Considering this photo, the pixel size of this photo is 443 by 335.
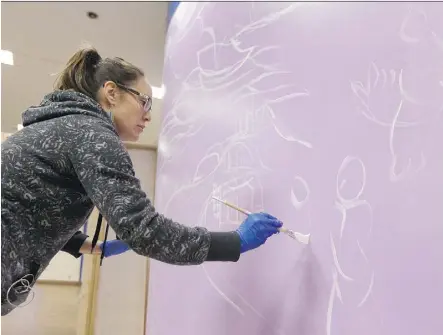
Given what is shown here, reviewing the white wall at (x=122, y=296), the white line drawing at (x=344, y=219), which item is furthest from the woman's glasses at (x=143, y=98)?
the white wall at (x=122, y=296)

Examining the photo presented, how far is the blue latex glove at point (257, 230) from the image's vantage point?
877 mm

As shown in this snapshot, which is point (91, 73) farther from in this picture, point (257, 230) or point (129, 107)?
point (257, 230)

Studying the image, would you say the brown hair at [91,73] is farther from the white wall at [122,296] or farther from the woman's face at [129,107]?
the white wall at [122,296]

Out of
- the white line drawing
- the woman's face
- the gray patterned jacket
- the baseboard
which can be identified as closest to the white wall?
the woman's face

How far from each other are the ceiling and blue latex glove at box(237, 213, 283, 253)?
7.19 ft

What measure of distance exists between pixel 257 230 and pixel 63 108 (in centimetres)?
44

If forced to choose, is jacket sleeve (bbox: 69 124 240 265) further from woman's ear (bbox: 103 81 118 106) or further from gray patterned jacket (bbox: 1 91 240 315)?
woman's ear (bbox: 103 81 118 106)

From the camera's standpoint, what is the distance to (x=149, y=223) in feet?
2.67

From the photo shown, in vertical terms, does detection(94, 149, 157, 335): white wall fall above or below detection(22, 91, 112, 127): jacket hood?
below

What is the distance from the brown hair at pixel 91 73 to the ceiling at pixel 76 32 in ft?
6.40

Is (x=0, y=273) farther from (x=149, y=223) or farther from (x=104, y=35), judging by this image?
(x=104, y=35)

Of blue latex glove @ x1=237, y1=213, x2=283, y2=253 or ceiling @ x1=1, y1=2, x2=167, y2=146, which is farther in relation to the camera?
ceiling @ x1=1, y1=2, x2=167, y2=146

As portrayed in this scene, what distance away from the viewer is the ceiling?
3.10 m

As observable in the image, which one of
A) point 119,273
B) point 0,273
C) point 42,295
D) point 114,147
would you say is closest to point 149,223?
point 114,147
